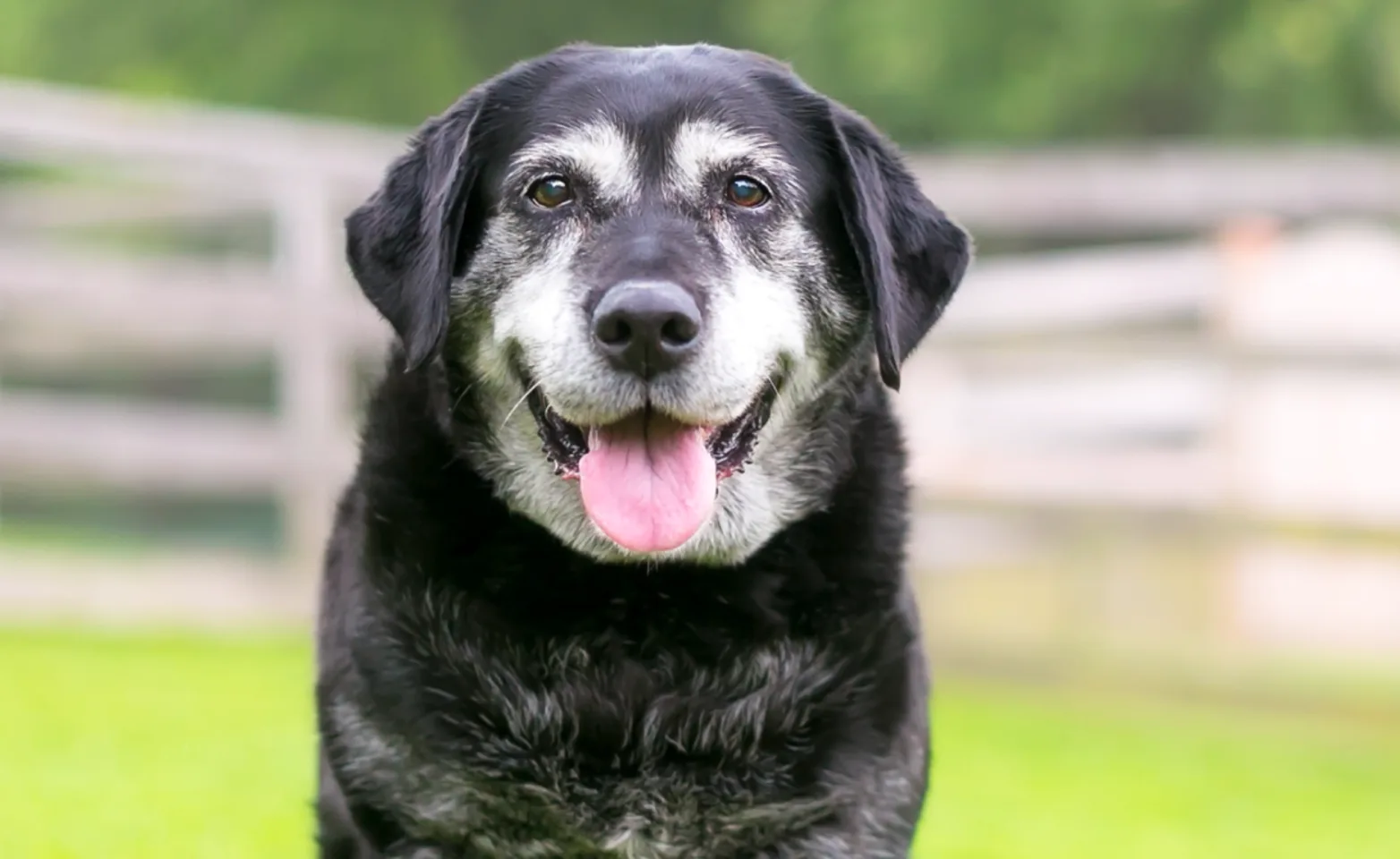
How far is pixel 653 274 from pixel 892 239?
595mm

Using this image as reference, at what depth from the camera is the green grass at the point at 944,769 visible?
5465 mm

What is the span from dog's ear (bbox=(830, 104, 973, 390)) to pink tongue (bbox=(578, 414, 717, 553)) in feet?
1.38

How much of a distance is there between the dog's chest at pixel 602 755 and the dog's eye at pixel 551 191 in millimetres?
822

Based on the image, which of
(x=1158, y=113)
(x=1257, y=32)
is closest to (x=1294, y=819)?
(x=1257, y=32)

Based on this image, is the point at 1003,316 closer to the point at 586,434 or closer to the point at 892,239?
the point at 892,239

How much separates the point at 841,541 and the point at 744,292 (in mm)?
534

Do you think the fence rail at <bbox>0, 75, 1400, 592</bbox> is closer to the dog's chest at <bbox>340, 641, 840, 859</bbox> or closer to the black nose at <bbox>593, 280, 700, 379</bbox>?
the dog's chest at <bbox>340, 641, 840, 859</bbox>

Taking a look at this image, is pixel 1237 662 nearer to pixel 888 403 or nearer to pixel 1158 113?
pixel 888 403

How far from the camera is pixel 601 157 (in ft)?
11.7

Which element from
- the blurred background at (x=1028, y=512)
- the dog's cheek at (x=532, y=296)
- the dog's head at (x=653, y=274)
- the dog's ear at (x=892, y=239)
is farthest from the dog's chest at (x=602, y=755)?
the blurred background at (x=1028, y=512)

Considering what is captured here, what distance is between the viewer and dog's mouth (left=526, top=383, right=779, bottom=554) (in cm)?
336

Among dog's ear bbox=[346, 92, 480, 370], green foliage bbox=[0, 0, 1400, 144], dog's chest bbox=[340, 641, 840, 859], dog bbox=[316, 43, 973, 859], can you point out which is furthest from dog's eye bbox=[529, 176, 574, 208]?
green foliage bbox=[0, 0, 1400, 144]

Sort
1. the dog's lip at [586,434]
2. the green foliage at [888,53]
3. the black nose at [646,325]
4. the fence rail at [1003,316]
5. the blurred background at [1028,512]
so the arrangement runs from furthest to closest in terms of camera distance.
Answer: the green foliage at [888,53], the fence rail at [1003,316], the blurred background at [1028,512], the dog's lip at [586,434], the black nose at [646,325]

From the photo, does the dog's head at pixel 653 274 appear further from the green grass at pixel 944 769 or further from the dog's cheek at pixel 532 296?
the green grass at pixel 944 769
